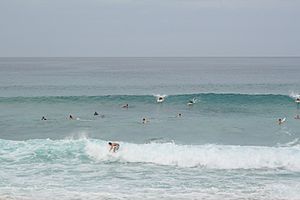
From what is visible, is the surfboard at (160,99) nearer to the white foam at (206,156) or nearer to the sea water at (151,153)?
the sea water at (151,153)

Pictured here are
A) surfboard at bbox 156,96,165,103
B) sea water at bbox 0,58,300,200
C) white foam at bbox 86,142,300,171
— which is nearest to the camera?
sea water at bbox 0,58,300,200

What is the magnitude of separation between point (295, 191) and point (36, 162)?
33.9ft

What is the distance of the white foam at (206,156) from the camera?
17766 mm

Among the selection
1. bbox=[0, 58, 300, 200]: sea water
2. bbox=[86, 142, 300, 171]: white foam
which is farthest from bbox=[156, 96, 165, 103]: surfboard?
bbox=[86, 142, 300, 171]: white foam

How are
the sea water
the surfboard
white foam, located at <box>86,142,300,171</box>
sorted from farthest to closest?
the surfboard < white foam, located at <box>86,142,300,171</box> < the sea water

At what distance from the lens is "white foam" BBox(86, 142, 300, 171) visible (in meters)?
17.8

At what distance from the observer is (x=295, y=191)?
13.9m

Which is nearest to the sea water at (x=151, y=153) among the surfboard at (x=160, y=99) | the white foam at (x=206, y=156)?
the white foam at (x=206, y=156)

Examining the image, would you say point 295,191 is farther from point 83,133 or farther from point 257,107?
point 257,107

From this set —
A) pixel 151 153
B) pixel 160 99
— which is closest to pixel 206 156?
pixel 151 153

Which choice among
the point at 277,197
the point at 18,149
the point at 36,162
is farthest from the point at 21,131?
the point at 277,197

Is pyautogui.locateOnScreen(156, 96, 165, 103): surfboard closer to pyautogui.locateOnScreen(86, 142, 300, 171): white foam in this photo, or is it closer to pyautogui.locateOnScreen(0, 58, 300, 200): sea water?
pyautogui.locateOnScreen(0, 58, 300, 200): sea water

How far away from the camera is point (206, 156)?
18562 mm

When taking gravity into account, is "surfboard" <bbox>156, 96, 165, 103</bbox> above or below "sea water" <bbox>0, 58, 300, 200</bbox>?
above
